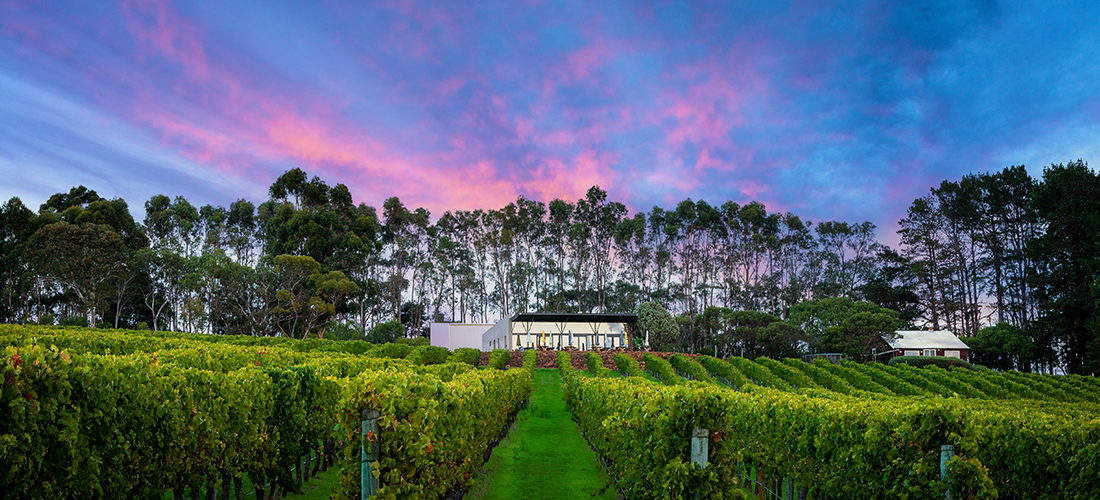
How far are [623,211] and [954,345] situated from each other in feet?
114

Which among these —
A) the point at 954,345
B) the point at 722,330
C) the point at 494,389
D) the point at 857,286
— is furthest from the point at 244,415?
the point at 857,286

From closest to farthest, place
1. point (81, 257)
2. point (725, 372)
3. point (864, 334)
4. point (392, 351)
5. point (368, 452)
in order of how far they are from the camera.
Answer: point (368, 452) → point (392, 351) → point (725, 372) → point (81, 257) → point (864, 334)

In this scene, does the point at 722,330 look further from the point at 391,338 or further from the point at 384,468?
the point at 384,468

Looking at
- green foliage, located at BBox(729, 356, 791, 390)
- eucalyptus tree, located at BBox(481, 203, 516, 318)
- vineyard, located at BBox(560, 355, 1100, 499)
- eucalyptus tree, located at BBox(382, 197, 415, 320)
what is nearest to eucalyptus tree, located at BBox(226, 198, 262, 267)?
Answer: eucalyptus tree, located at BBox(382, 197, 415, 320)

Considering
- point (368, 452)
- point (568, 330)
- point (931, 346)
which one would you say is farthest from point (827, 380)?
point (368, 452)

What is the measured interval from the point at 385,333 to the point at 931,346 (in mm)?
44230

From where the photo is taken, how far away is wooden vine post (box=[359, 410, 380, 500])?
4.97 meters

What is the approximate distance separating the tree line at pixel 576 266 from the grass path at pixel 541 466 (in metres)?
30.5

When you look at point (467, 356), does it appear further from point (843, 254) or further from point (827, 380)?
point (843, 254)

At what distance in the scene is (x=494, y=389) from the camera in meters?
10.5

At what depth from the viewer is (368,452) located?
5012mm

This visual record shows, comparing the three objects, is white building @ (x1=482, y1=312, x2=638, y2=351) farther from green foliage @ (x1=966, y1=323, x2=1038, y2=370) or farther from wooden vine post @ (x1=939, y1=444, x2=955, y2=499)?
wooden vine post @ (x1=939, y1=444, x2=955, y2=499)

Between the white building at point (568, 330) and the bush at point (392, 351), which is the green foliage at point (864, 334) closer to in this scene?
the white building at point (568, 330)

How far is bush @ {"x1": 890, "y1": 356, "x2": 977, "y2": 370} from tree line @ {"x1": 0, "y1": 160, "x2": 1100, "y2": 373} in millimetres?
2540
